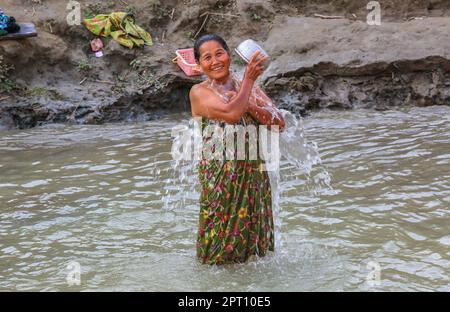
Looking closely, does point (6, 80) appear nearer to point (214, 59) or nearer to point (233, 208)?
point (214, 59)

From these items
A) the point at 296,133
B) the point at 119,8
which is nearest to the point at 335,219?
the point at 296,133

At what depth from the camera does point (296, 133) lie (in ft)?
14.5

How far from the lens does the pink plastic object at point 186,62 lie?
9375mm

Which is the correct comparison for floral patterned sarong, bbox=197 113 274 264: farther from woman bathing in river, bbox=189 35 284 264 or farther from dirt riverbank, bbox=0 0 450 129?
dirt riverbank, bbox=0 0 450 129

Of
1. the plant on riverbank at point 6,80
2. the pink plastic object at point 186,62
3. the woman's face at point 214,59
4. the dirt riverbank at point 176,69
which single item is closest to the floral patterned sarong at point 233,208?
the woman's face at point 214,59

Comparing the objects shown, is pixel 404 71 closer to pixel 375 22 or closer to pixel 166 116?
pixel 375 22

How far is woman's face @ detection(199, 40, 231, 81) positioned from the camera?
357 centimetres

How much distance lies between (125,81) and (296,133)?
18.4 feet

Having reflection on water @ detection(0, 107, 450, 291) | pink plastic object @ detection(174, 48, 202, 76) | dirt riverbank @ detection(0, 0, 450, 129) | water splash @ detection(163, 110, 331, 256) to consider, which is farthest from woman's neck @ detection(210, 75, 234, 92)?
pink plastic object @ detection(174, 48, 202, 76)

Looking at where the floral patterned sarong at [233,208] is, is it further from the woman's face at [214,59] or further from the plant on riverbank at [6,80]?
the plant on riverbank at [6,80]

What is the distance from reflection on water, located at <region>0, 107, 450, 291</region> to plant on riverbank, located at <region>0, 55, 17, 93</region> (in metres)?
1.49

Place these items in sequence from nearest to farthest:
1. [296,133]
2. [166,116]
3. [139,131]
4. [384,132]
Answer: [296,133]
[384,132]
[139,131]
[166,116]

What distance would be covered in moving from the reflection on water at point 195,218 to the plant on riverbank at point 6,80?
149cm

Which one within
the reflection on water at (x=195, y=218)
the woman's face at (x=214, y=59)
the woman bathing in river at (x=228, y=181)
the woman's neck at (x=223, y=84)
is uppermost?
the woman's face at (x=214, y=59)
